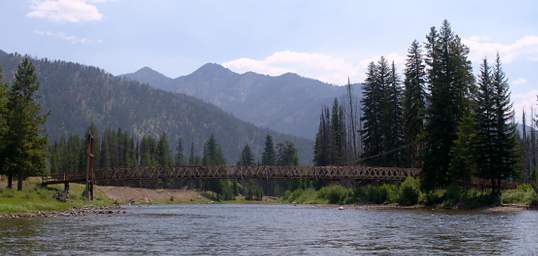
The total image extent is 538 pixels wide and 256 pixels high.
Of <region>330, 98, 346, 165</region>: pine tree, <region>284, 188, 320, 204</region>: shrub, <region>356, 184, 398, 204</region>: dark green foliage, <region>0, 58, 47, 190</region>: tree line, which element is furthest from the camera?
<region>330, 98, 346, 165</region>: pine tree

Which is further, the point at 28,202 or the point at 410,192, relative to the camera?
the point at 410,192

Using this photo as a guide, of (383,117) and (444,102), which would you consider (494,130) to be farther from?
(383,117)

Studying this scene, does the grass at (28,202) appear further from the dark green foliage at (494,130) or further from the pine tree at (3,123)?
the dark green foliage at (494,130)

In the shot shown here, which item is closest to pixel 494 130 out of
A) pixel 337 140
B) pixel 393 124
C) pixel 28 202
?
pixel 393 124

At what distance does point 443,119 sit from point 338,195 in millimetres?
24752

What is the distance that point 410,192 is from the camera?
64.1 metres

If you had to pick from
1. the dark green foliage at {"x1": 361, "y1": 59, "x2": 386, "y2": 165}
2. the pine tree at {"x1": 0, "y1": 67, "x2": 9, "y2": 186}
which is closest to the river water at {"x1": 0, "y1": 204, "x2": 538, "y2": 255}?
the pine tree at {"x1": 0, "y1": 67, "x2": 9, "y2": 186}

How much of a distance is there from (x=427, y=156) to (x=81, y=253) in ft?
157

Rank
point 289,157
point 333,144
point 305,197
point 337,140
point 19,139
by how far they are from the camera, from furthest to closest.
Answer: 1. point 289,157
2. point 333,144
3. point 337,140
4. point 305,197
5. point 19,139

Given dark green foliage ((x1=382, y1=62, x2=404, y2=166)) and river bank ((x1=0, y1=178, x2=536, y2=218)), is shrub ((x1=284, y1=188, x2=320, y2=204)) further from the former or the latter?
dark green foliage ((x1=382, y1=62, x2=404, y2=166))

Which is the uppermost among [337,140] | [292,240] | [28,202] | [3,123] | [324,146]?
[337,140]

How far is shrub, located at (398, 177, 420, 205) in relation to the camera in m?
63.7

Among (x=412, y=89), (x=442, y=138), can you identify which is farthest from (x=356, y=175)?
(x=442, y=138)

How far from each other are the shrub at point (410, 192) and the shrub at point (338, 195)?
14577 mm
